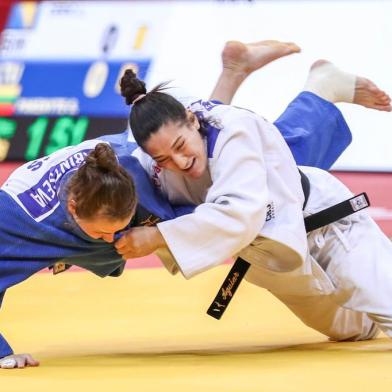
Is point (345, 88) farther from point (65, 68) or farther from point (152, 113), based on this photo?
point (65, 68)

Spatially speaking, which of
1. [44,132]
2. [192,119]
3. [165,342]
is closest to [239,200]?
[192,119]

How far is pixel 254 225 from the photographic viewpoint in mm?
3029

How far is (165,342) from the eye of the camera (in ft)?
12.0

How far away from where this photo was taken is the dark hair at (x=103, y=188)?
2.93 m

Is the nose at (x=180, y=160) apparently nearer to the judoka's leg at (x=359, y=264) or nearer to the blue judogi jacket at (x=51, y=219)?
the blue judogi jacket at (x=51, y=219)

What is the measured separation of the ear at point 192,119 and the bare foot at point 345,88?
1.03m

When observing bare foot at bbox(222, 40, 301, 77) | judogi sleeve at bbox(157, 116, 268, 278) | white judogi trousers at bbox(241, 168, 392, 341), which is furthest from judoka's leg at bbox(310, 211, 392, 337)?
bare foot at bbox(222, 40, 301, 77)

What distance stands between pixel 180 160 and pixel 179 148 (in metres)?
0.04

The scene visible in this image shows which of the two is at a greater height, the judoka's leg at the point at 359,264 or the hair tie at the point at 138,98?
the hair tie at the point at 138,98

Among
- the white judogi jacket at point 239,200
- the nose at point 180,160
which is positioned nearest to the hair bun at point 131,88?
the white judogi jacket at point 239,200

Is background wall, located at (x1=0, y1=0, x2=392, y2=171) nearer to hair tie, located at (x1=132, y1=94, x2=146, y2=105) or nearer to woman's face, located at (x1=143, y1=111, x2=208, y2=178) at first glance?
hair tie, located at (x1=132, y1=94, x2=146, y2=105)

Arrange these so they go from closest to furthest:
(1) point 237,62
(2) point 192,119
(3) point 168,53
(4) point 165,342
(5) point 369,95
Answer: (2) point 192,119 < (4) point 165,342 < (5) point 369,95 < (1) point 237,62 < (3) point 168,53

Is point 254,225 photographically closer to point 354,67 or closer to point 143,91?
point 143,91

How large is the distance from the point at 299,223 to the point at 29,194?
2.72 feet
